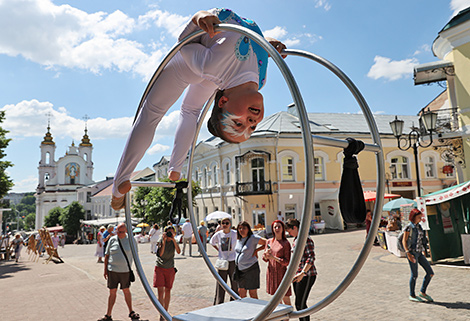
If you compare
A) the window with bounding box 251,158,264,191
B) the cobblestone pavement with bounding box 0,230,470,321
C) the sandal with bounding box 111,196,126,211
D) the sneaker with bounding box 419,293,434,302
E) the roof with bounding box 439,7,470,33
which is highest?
the roof with bounding box 439,7,470,33

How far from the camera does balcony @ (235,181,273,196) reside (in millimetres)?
23641

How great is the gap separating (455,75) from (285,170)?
12.7 metres

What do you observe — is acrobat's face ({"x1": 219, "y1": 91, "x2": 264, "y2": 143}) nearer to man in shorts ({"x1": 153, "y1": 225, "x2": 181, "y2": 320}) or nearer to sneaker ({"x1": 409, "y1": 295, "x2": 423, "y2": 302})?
man in shorts ({"x1": 153, "y1": 225, "x2": 181, "y2": 320})

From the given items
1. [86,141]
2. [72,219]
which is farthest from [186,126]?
[86,141]

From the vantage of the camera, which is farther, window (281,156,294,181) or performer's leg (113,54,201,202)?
window (281,156,294,181)

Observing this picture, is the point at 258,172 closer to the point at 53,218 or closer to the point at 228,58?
the point at 228,58

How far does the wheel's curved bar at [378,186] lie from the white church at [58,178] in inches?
2961

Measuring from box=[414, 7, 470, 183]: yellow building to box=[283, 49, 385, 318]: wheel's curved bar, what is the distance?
12.3 meters

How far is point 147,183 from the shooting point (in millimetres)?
3561

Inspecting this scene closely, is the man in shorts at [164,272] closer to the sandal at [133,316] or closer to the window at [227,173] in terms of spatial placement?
the sandal at [133,316]

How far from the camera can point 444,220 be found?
9.88 m

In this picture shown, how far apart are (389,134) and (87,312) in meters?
24.5

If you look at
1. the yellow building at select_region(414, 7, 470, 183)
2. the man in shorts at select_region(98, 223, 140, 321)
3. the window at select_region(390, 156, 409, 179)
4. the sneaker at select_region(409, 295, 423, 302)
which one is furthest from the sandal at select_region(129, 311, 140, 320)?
the window at select_region(390, 156, 409, 179)

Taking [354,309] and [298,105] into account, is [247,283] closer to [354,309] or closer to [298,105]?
[354,309]
